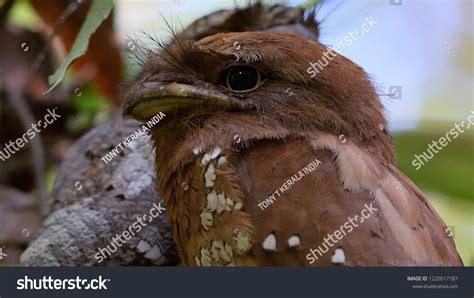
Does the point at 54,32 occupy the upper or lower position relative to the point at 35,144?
upper

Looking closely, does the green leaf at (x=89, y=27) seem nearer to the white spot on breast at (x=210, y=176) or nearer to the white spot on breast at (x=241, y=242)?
the white spot on breast at (x=210, y=176)

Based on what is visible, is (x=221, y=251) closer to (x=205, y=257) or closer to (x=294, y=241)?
(x=205, y=257)

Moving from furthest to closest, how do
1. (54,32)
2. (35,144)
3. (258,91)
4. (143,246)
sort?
(35,144) → (54,32) → (143,246) → (258,91)

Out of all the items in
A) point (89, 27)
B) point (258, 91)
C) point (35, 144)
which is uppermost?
point (89, 27)

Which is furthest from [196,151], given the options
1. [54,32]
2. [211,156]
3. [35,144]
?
[35,144]

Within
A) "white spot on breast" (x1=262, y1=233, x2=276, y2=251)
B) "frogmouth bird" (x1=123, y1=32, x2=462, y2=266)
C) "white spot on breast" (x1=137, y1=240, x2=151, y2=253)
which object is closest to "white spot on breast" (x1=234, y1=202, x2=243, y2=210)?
"frogmouth bird" (x1=123, y1=32, x2=462, y2=266)

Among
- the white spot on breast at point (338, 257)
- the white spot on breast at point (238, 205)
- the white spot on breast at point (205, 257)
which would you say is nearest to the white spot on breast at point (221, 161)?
the white spot on breast at point (238, 205)

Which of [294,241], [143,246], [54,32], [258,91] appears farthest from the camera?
[54,32]
